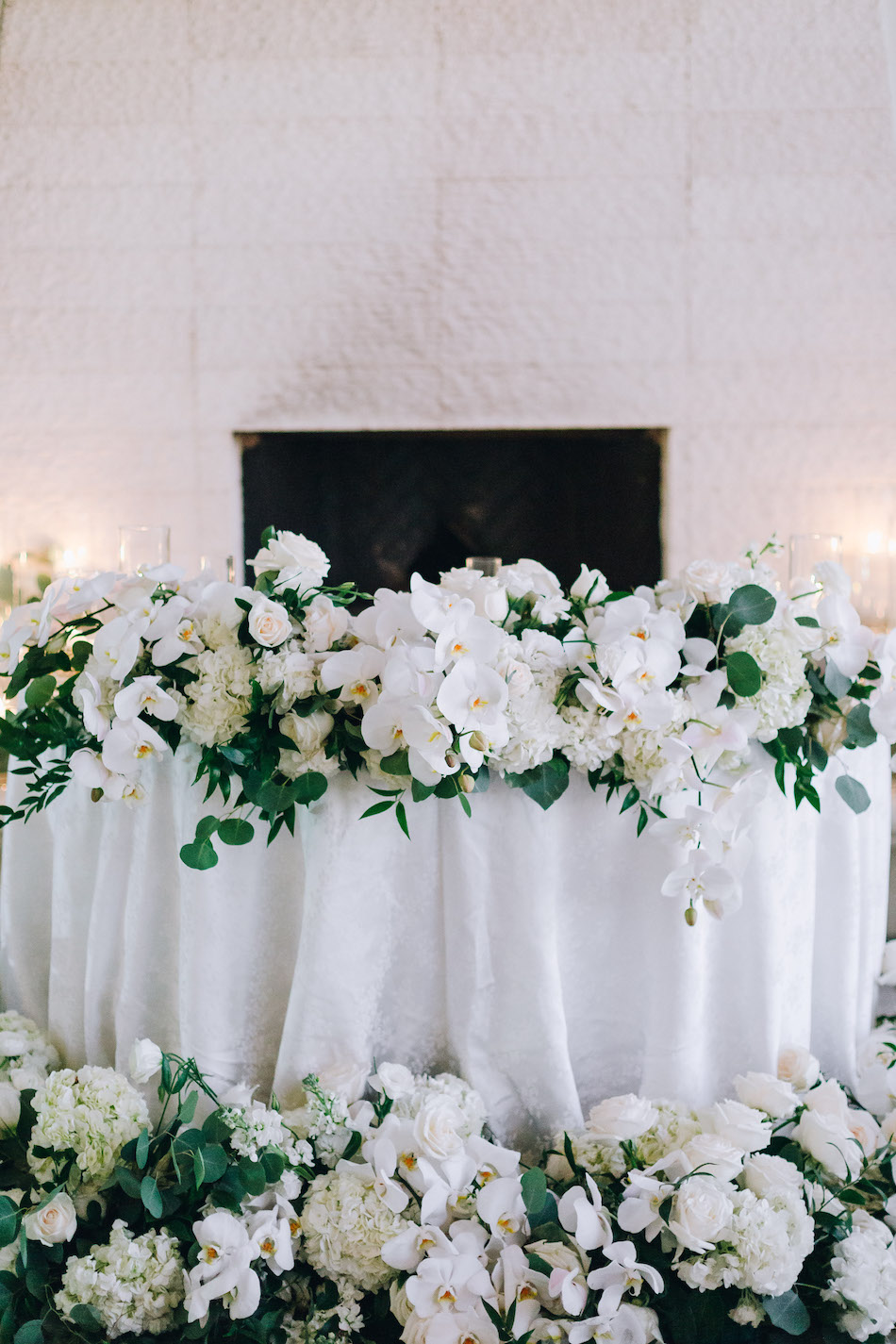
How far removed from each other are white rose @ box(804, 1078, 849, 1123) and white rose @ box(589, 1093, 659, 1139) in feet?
0.91

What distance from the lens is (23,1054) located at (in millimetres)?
1425

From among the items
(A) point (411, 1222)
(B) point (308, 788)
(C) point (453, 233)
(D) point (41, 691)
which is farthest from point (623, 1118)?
(C) point (453, 233)

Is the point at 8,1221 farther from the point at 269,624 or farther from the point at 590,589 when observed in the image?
the point at 590,589

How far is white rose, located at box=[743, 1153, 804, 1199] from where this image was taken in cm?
126

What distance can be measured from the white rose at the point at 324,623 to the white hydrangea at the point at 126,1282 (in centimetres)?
81

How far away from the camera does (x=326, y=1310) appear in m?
1.24

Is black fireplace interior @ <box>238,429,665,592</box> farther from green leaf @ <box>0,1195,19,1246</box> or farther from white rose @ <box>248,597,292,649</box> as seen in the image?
green leaf @ <box>0,1195,19,1246</box>

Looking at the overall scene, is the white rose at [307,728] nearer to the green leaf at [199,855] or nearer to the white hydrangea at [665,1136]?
the green leaf at [199,855]

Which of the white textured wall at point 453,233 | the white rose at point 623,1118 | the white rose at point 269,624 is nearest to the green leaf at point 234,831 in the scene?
the white rose at point 269,624

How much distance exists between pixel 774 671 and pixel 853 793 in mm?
241

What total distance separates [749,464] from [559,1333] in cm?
301

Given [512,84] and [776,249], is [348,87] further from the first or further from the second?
[776,249]

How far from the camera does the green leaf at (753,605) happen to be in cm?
125

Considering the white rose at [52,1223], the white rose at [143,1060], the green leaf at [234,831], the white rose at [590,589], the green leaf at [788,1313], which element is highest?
the white rose at [590,589]
